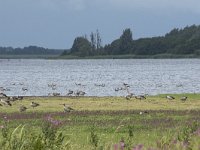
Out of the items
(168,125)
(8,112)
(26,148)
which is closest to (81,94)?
(8,112)

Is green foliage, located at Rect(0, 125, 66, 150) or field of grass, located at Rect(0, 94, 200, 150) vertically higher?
green foliage, located at Rect(0, 125, 66, 150)

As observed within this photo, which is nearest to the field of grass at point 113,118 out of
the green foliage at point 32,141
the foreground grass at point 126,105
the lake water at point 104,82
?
the foreground grass at point 126,105

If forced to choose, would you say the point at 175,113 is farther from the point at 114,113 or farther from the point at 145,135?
the point at 145,135

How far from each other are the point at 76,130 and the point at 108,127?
1.31m

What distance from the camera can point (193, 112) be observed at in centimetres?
3106

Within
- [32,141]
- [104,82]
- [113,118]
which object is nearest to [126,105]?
[113,118]

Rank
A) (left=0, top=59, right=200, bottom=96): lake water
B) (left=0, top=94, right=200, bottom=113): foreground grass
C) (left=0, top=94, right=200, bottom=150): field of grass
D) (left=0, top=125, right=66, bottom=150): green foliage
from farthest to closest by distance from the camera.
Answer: (left=0, top=59, right=200, bottom=96): lake water, (left=0, top=94, right=200, bottom=113): foreground grass, (left=0, top=94, right=200, bottom=150): field of grass, (left=0, top=125, right=66, bottom=150): green foliage

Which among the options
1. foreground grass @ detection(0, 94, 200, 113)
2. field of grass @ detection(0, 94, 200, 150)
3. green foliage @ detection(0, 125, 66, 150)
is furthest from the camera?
foreground grass @ detection(0, 94, 200, 113)

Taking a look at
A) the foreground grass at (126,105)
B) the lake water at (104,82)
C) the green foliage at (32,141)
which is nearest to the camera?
the green foliage at (32,141)

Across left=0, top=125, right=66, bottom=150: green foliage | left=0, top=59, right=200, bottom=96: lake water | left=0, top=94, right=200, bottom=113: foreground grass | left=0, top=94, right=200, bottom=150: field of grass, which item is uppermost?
left=0, top=125, right=66, bottom=150: green foliage

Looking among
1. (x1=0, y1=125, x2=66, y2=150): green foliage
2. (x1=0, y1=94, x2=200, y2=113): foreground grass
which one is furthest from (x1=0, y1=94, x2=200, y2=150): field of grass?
(x1=0, y1=125, x2=66, y2=150): green foliage

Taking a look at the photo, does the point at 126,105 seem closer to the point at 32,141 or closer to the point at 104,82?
the point at 32,141

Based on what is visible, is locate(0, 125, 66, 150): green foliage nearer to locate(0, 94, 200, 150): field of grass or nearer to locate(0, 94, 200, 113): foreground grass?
locate(0, 94, 200, 150): field of grass

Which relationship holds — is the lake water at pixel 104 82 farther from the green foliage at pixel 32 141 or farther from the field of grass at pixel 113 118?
the green foliage at pixel 32 141
